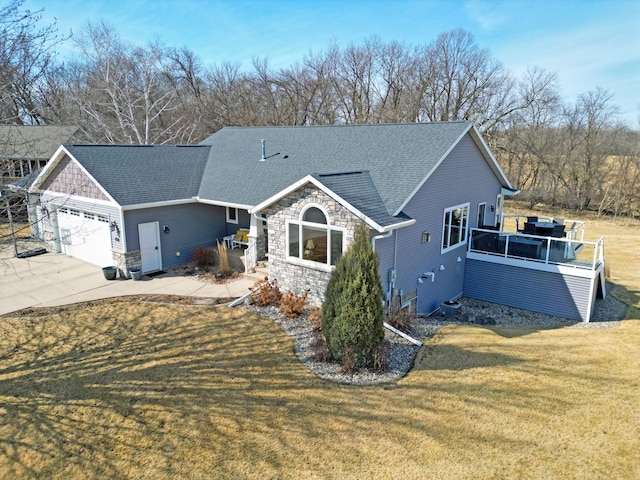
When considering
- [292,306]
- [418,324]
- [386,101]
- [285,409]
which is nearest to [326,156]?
[292,306]

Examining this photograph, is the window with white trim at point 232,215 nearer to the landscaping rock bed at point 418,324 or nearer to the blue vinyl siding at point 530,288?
the landscaping rock bed at point 418,324

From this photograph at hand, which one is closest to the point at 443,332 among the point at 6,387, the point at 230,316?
the point at 230,316

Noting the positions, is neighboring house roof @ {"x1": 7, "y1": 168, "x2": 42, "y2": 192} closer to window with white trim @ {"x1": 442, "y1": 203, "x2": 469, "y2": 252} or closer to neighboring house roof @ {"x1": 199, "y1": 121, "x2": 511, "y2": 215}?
neighboring house roof @ {"x1": 199, "y1": 121, "x2": 511, "y2": 215}

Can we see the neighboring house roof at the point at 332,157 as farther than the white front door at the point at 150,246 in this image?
No

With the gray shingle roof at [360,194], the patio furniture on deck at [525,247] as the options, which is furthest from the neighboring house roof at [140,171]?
the patio furniture on deck at [525,247]

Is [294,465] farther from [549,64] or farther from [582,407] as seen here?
[549,64]
